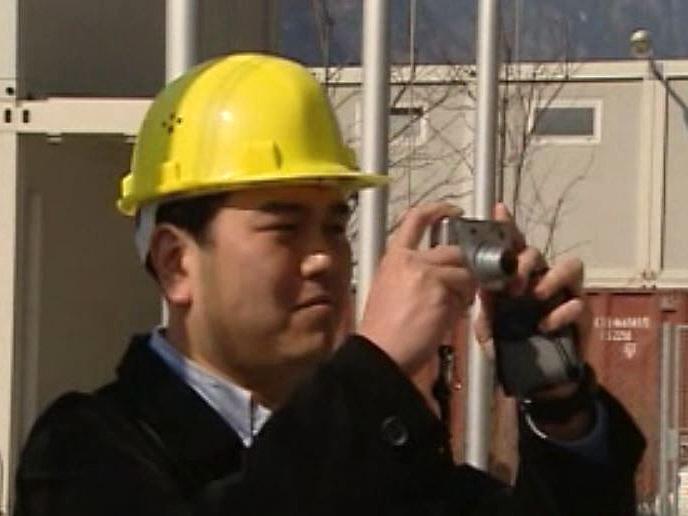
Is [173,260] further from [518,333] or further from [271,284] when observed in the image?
[518,333]

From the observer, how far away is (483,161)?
8.20 m

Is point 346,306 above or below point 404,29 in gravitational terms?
below

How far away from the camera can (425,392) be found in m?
2.19

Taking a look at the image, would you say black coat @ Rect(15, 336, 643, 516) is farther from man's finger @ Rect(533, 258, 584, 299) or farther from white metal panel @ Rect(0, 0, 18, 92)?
white metal panel @ Rect(0, 0, 18, 92)

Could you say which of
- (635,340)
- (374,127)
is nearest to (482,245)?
(374,127)

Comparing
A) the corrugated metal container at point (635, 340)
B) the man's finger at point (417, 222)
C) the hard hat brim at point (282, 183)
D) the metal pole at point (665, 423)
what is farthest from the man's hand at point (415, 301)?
the corrugated metal container at point (635, 340)

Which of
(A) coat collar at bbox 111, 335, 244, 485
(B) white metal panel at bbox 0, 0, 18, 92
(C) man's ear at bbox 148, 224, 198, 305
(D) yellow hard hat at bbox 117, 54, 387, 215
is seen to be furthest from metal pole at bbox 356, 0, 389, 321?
(A) coat collar at bbox 111, 335, 244, 485

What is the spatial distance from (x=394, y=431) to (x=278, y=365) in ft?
0.97

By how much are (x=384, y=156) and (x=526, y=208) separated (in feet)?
62.8

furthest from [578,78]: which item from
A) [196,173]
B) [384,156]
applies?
[196,173]

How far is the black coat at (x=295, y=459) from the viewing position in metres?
2.07

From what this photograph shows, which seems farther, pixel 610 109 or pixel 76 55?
pixel 610 109

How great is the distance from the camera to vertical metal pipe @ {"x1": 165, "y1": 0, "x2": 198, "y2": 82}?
5.32 meters

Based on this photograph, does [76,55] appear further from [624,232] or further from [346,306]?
[624,232]
